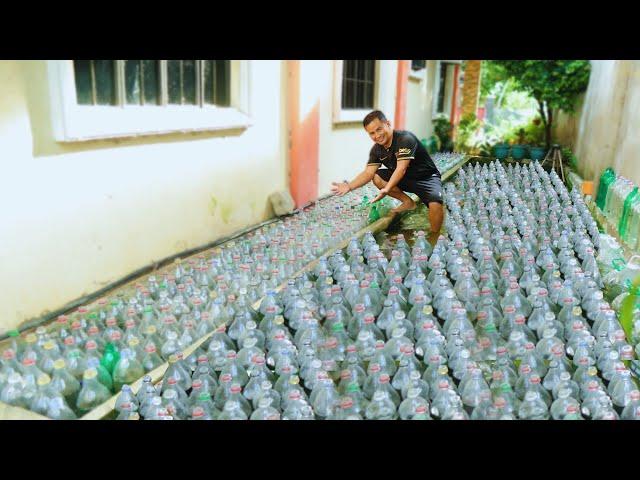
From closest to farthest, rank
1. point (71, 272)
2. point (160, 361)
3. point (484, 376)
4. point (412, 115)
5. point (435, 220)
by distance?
1. point (484, 376)
2. point (160, 361)
3. point (71, 272)
4. point (435, 220)
5. point (412, 115)

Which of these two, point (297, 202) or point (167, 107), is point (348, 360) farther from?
point (297, 202)

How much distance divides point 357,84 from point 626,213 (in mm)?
4902

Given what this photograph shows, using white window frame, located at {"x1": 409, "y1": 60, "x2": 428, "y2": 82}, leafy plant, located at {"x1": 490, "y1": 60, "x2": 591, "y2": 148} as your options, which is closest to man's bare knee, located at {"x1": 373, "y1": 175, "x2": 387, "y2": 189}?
white window frame, located at {"x1": 409, "y1": 60, "x2": 428, "y2": 82}

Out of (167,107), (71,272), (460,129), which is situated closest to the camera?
(71,272)

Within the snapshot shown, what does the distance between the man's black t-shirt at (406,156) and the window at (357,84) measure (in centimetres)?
328

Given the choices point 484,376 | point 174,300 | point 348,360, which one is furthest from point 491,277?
point 174,300

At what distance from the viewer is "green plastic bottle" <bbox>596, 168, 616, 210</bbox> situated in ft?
21.1

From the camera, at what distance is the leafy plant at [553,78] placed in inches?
450

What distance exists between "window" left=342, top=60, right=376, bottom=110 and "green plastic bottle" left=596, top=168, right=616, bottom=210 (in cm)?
376

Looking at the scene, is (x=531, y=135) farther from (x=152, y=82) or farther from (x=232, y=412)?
(x=232, y=412)

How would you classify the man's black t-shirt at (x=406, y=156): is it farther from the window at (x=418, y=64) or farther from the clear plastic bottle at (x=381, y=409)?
the window at (x=418, y=64)

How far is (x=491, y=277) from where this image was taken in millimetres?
3479

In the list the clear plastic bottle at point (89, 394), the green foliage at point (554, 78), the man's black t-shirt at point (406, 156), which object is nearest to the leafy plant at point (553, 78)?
the green foliage at point (554, 78)

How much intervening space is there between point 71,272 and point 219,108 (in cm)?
244
